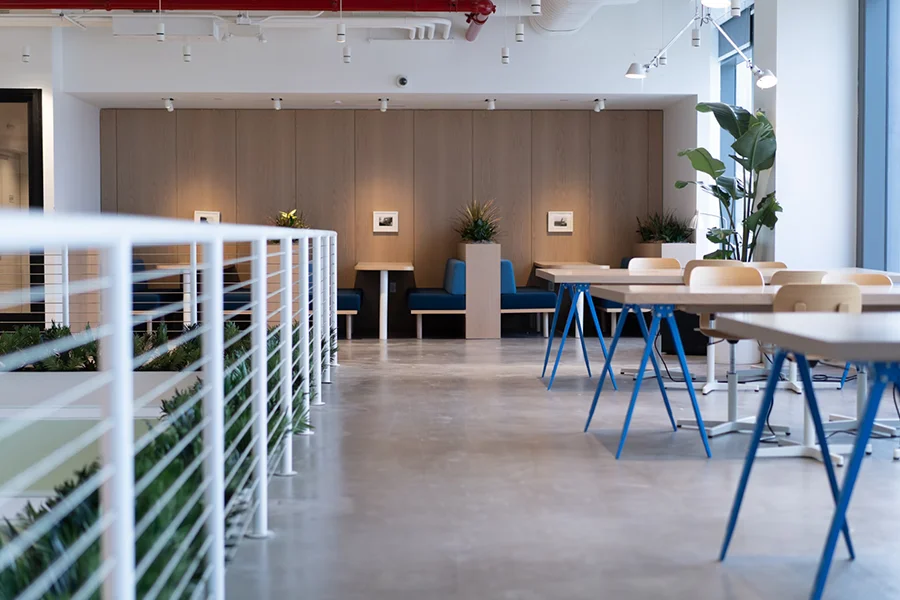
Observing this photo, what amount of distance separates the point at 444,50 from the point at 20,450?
6.32 metres

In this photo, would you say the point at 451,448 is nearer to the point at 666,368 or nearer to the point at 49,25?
the point at 666,368

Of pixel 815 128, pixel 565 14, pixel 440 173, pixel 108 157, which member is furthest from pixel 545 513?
pixel 108 157

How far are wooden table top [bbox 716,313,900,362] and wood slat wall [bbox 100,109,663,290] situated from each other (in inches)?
360

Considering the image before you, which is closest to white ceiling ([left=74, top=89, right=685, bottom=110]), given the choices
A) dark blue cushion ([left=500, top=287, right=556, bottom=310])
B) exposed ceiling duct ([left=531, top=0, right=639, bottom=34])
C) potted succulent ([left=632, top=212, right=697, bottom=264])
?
exposed ceiling duct ([left=531, top=0, right=639, bottom=34])

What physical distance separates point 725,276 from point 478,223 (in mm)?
5669

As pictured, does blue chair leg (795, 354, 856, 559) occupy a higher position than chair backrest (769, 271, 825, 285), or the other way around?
chair backrest (769, 271, 825, 285)

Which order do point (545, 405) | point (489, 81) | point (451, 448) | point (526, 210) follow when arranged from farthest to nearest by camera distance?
point (526, 210) < point (489, 81) < point (545, 405) < point (451, 448)

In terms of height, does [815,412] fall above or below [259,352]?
below

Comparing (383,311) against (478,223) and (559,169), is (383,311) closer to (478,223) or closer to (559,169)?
(478,223)

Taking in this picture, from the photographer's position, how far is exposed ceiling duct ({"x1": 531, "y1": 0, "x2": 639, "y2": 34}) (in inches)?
349

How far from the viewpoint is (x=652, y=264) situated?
25.5ft

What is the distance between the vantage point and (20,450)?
6195mm

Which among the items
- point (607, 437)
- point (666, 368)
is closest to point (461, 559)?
point (607, 437)

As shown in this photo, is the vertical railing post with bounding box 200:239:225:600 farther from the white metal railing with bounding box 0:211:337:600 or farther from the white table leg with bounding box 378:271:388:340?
the white table leg with bounding box 378:271:388:340
